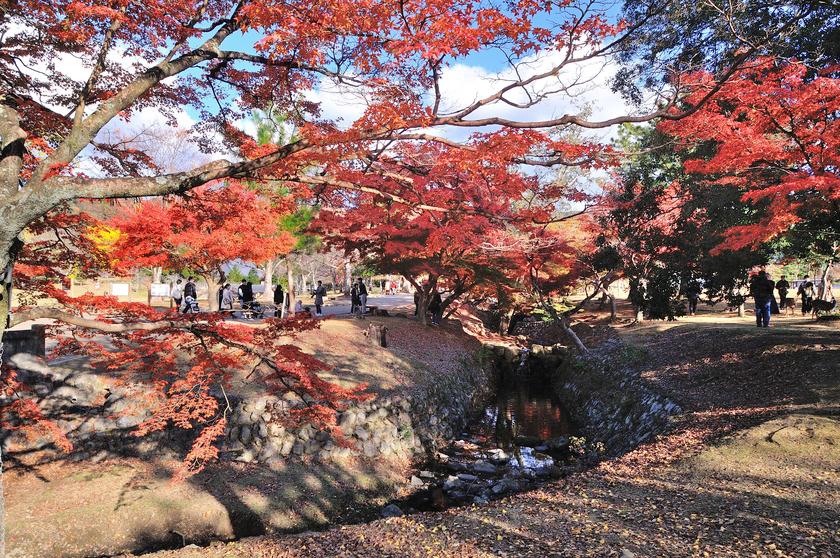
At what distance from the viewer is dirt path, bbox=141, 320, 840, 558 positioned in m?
4.59

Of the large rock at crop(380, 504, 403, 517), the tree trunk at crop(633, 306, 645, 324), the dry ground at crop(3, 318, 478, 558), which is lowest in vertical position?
the large rock at crop(380, 504, 403, 517)

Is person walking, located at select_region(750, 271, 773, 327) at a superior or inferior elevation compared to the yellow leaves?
inferior

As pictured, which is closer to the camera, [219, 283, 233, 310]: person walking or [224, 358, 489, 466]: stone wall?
[224, 358, 489, 466]: stone wall

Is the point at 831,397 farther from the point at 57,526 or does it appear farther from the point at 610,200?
the point at 57,526

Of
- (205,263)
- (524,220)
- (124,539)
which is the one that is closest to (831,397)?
(524,220)

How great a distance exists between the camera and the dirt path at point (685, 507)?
4590 mm

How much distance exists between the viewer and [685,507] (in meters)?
5.29

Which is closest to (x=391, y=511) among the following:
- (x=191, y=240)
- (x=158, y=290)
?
(x=191, y=240)

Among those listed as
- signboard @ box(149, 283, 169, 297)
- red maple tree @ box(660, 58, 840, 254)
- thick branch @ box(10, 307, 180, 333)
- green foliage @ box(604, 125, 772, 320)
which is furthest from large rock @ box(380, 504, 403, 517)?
signboard @ box(149, 283, 169, 297)

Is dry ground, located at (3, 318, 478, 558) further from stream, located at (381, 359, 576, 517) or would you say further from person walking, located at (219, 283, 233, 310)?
person walking, located at (219, 283, 233, 310)

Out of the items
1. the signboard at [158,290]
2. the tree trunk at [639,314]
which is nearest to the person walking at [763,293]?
the tree trunk at [639,314]

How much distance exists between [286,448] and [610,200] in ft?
44.6

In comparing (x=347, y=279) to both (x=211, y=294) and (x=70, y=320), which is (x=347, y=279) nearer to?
(x=211, y=294)

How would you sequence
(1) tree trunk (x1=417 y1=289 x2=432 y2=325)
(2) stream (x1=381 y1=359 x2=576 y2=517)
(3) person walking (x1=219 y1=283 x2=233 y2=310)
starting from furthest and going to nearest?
(1) tree trunk (x1=417 y1=289 x2=432 y2=325), (3) person walking (x1=219 y1=283 x2=233 y2=310), (2) stream (x1=381 y1=359 x2=576 y2=517)
